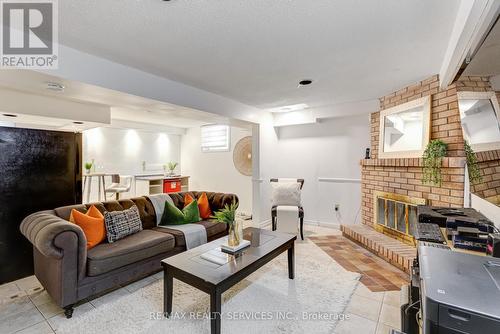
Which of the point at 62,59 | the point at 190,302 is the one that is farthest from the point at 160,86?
the point at 190,302

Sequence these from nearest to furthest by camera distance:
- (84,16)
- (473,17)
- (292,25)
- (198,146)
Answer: (473,17) → (84,16) → (292,25) → (198,146)

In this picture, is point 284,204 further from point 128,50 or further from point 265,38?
point 128,50

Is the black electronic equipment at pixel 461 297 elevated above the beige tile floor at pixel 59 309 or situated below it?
above

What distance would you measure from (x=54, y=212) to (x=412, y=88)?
4.54 m

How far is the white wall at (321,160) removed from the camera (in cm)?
427

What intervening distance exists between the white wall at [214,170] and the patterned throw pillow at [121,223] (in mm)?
3076

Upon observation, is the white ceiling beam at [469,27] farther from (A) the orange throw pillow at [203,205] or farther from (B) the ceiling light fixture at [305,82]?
(A) the orange throw pillow at [203,205]

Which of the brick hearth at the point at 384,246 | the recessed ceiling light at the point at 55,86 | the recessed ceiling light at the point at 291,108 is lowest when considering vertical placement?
the brick hearth at the point at 384,246

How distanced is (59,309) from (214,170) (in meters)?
4.45

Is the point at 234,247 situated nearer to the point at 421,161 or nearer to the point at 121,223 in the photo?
the point at 121,223

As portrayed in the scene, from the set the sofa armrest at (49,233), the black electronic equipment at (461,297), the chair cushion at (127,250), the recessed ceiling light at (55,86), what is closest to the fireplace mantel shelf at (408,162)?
the black electronic equipment at (461,297)

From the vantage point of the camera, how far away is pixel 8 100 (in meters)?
3.02

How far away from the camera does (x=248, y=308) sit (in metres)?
2.10

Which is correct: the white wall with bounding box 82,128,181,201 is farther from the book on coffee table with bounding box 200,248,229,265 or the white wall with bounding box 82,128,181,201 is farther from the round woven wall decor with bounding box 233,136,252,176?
the book on coffee table with bounding box 200,248,229,265
